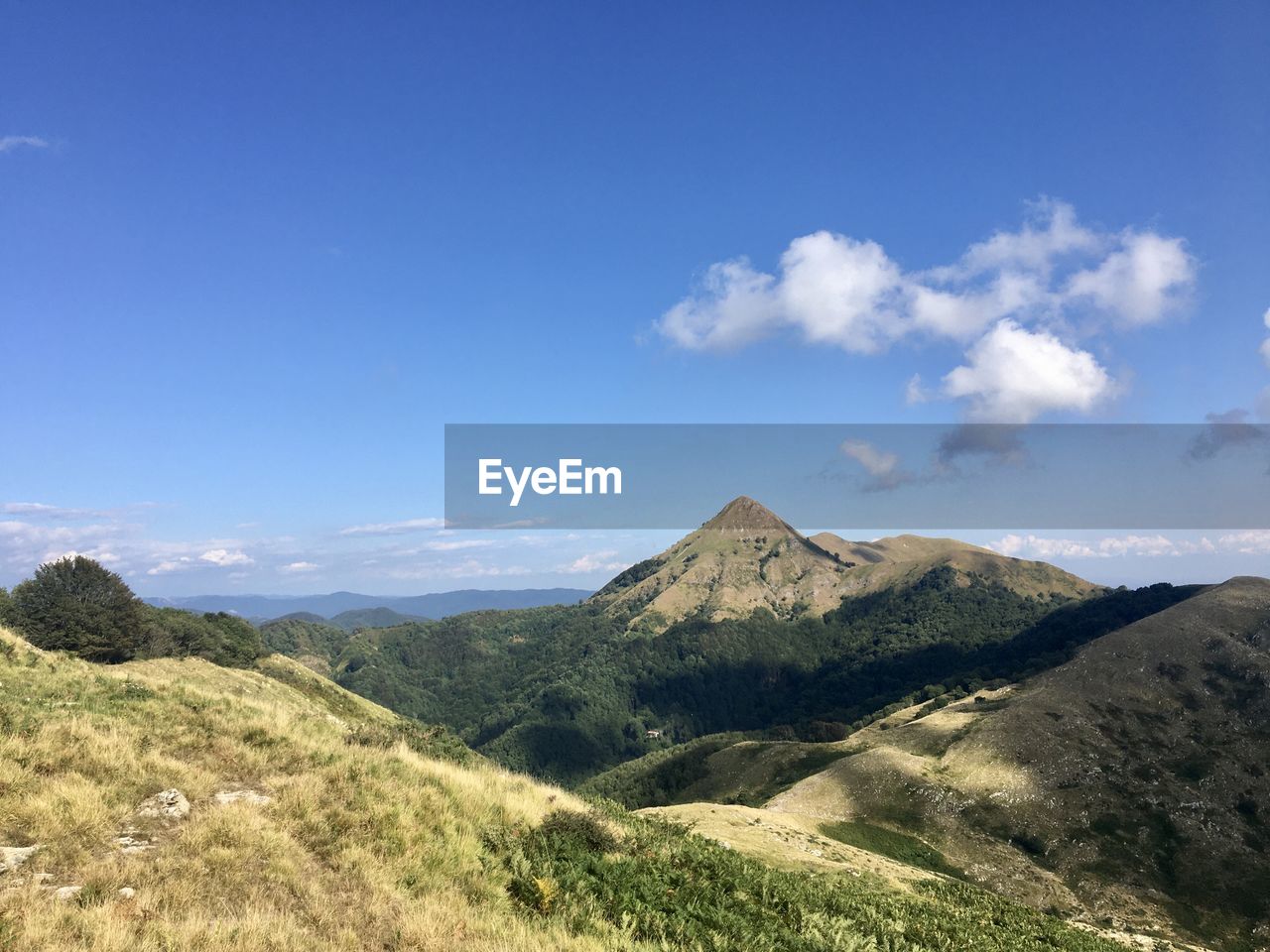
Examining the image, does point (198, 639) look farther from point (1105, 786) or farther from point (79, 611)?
point (1105, 786)

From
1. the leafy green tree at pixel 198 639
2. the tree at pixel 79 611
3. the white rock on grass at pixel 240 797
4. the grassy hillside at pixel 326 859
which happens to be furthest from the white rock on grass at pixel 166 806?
the leafy green tree at pixel 198 639

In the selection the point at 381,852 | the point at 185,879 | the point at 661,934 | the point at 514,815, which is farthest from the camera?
the point at 514,815

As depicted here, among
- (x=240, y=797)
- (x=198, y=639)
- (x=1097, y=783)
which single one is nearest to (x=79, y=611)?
(x=198, y=639)

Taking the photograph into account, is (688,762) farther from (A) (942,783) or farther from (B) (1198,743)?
(B) (1198,743)

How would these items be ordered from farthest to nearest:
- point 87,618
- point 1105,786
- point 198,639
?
1. point 198,639
2. point 1105,786
3. point 87,618

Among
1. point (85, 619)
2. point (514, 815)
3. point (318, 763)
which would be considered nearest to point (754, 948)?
point (514, 815)

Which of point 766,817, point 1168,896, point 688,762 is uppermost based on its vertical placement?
point 766,817

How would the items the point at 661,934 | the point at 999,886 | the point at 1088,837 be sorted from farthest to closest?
1. the point at 1088,837
2. the point at 999,886
3. the point at 661,934
